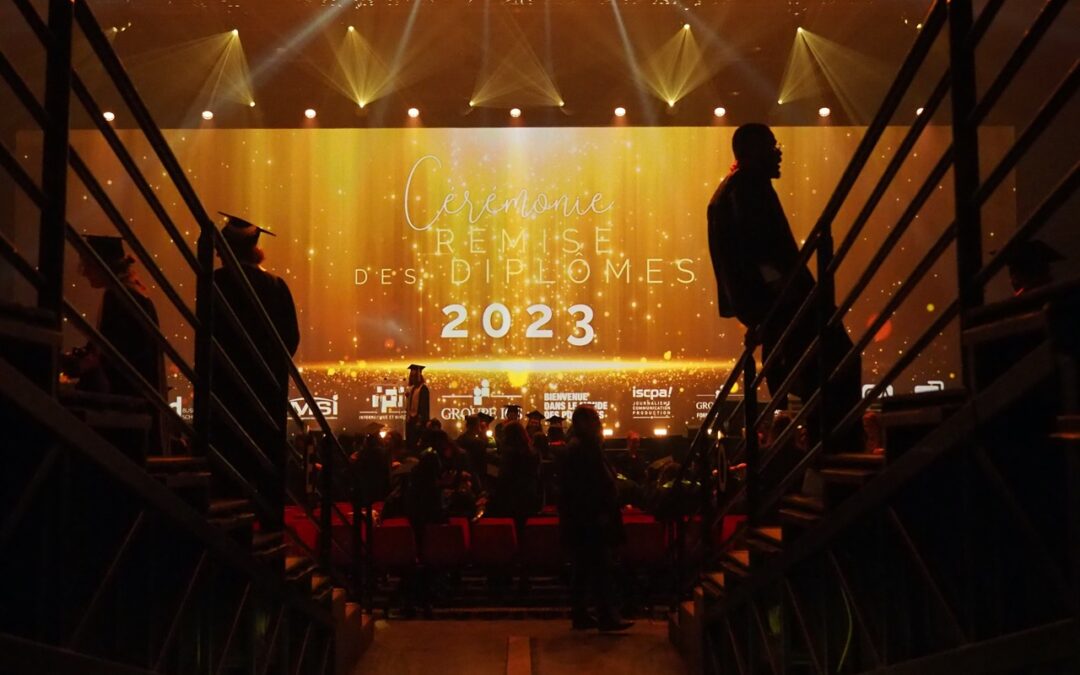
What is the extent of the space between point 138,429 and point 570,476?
4031 millimetres

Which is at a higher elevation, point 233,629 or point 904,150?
point 904,150

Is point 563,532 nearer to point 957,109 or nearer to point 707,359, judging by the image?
point 957,109

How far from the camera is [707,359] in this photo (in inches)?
517

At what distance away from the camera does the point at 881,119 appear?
9.72 ft

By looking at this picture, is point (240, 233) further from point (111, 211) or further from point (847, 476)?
point (847, 476)

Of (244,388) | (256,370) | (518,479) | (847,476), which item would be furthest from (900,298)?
(518,479)

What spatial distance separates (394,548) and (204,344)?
13.5 feet

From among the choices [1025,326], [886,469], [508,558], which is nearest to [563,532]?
[508,558]

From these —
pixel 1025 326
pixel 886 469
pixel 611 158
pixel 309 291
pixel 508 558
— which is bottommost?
pixel 508 558

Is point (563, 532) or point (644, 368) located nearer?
point (563, 532)

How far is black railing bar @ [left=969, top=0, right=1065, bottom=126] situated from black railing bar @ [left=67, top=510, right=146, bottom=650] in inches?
78.8

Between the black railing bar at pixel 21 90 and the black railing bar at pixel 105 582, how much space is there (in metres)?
0.89

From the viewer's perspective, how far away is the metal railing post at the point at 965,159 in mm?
2418

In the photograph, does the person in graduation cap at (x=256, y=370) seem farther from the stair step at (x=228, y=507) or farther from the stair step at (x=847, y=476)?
the stair step at (x=847, y=476)
